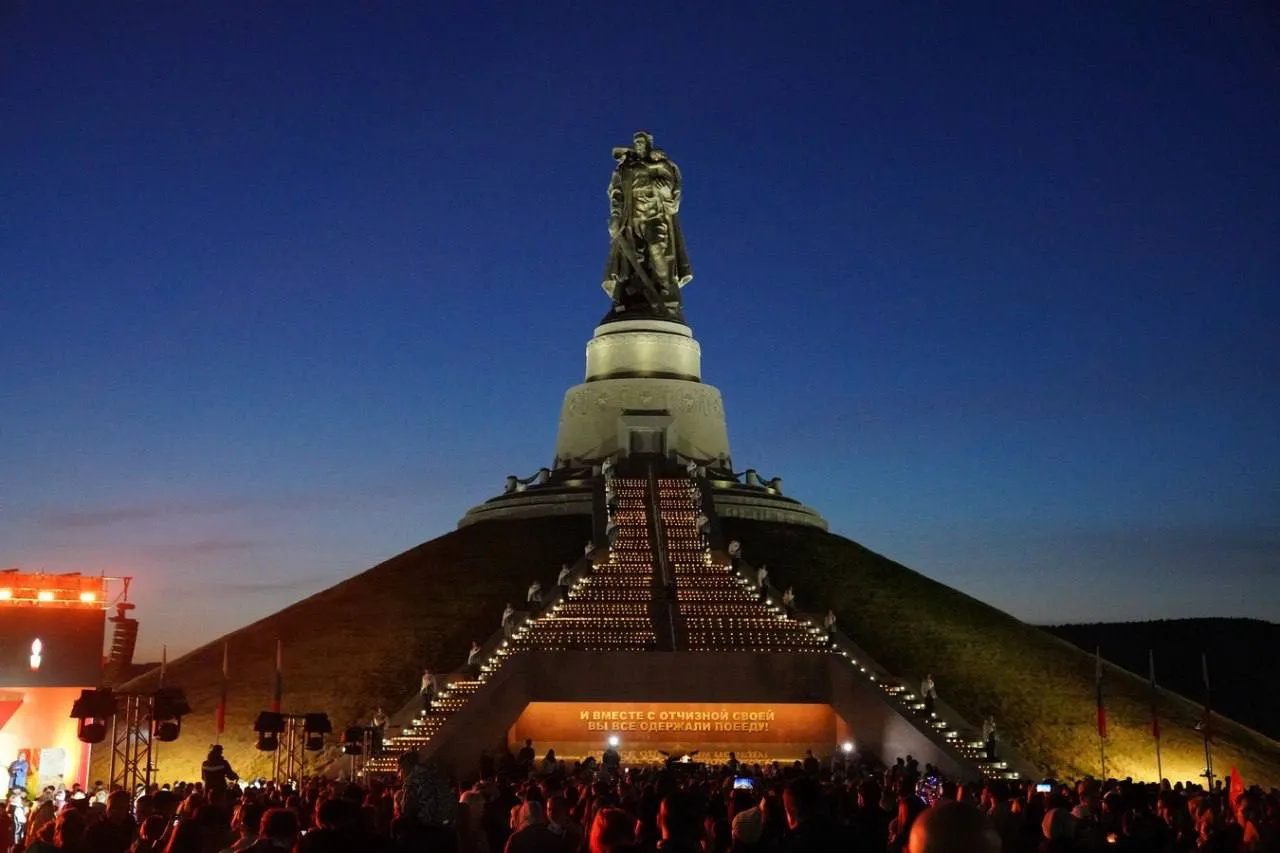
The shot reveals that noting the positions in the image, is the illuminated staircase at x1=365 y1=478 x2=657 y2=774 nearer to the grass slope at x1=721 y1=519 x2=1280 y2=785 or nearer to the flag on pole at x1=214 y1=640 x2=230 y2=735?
the flag on pole at x1=214 y1=640 x2=230 y2=735

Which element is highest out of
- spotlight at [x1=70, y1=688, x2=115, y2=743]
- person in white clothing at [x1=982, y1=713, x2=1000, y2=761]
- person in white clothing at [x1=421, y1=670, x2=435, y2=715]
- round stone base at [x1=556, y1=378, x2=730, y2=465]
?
round stone base at [x1=556, y1=378, x2=730, y2=465]

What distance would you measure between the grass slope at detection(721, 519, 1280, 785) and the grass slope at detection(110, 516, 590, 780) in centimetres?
646

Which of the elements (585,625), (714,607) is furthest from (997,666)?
(585,625)

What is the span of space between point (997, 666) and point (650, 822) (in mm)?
27399

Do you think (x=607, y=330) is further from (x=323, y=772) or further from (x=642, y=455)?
(x=323, y=772)

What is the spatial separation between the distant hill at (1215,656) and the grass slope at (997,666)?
13.4 meters

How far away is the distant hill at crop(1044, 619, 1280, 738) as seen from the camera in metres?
49.7

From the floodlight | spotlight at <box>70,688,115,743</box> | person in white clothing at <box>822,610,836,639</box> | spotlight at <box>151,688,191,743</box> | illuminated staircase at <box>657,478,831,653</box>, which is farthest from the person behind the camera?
person in white clothing at <box>822,610,836,639</box>

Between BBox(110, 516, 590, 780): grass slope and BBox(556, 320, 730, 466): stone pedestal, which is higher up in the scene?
BBox(556, 320, 730, 466): stone pedestal

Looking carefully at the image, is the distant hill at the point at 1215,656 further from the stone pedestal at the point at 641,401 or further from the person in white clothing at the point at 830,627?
the person in white clothing at the point at 830,627

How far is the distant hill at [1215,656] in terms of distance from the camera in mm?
49656

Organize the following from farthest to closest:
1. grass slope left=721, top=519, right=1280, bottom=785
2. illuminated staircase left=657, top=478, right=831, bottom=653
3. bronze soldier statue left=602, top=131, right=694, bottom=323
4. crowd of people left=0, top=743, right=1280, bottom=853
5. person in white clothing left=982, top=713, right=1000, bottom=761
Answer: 1. bronze soldier statue left=602, top=131, right=694, bottom=323
2. illuminated staircase left=657, top=478, right=831, bottom=653
3. grass slope left=721, top=519, right=1280, bottom=785
4. person in white clothing left=982, top=713, right=1000, bottom=761
5. crowd of people left=0, top=743, right=1280, bottom=853

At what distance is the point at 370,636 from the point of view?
34219 millimetres

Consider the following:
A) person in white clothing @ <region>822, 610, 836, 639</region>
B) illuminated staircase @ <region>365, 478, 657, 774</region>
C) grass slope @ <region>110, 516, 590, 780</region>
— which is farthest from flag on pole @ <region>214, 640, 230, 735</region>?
person in white clothing @ <region>822, 610, 836, 639</region>
